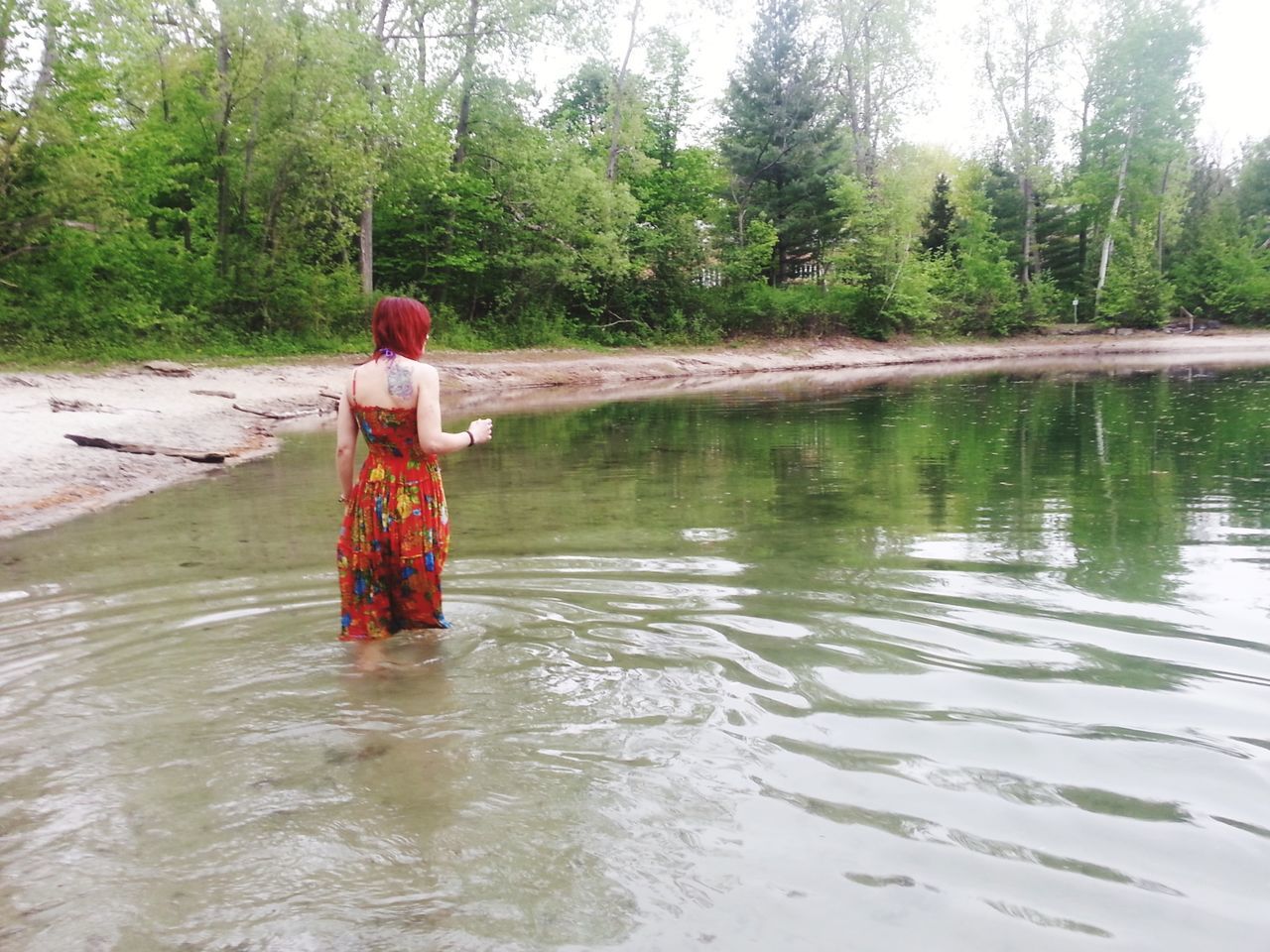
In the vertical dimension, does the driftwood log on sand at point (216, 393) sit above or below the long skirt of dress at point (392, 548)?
above

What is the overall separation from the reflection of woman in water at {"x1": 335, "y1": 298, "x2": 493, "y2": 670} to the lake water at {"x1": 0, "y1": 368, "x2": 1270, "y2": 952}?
239 mm

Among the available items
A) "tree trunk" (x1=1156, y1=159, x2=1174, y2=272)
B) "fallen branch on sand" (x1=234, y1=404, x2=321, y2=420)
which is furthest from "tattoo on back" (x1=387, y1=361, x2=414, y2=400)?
"tree trunk" (x1=1156, y1=159, x2=1174, y2=272)

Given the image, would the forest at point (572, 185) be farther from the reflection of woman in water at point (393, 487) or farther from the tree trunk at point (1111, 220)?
the reflection of woman in water at point (393, 487)

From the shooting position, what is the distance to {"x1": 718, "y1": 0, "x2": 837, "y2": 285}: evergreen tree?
4150cm

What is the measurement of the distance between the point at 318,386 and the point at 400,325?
1864cm

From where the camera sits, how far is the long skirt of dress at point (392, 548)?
481cm

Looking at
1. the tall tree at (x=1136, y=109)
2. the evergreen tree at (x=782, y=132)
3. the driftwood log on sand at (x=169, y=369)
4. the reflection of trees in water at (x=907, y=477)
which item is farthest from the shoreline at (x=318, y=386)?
the tall tree at (x=1136, y=109)

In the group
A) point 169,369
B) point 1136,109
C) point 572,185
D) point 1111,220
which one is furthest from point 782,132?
point 169,369

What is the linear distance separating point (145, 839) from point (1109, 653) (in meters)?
4.18

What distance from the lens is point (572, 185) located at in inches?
1291

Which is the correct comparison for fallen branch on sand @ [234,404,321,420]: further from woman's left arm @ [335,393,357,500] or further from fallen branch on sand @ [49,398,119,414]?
woman's left arm @ [335,393,357,500]

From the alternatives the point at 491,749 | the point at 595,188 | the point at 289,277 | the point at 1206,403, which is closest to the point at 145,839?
the point at 491,749

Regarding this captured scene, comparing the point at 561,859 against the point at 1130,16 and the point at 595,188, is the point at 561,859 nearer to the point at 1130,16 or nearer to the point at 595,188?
the point at 595,188

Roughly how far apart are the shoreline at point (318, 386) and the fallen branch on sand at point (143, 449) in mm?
92
